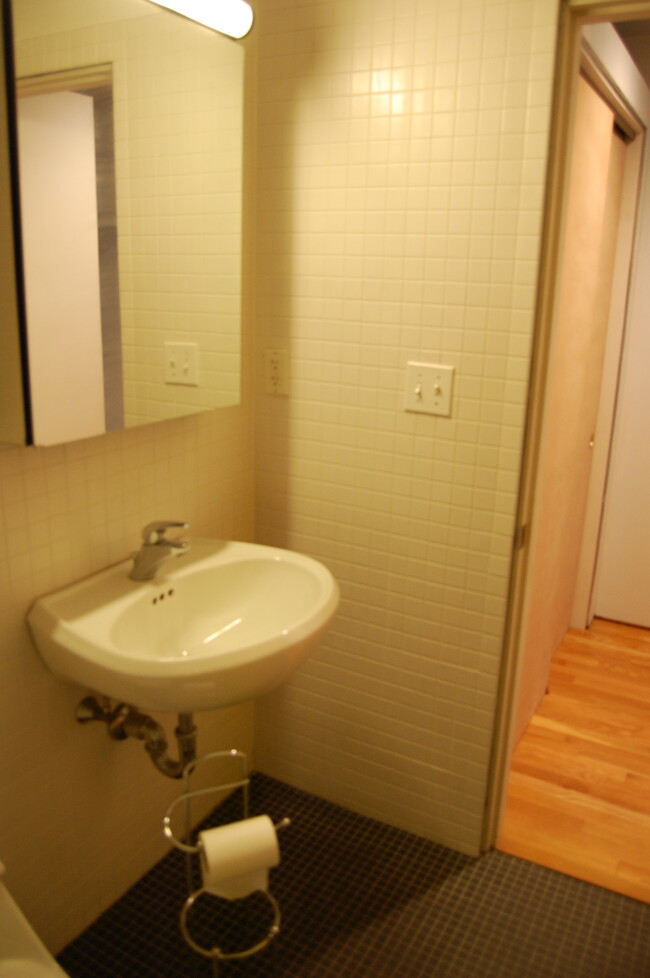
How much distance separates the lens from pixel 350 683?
2020mm

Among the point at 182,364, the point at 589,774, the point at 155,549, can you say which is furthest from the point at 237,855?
the point at 589,774

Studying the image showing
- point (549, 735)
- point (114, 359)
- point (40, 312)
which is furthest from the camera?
point (549, 735)

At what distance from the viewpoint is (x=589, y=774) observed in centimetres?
232

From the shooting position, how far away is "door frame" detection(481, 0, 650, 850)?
5.00 ft

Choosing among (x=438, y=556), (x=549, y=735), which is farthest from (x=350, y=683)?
(x=549, y=735)

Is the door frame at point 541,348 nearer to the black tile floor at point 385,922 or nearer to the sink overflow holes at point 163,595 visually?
the black tile floor at point 385,922

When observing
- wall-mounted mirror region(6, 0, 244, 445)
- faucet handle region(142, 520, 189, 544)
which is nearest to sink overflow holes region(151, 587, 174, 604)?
faucet handle region(142, 520, 189, 544)

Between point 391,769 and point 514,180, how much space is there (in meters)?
1.45

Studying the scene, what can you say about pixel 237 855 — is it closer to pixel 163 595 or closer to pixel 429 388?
pixel 163 595

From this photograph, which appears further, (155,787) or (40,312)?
(155,787)

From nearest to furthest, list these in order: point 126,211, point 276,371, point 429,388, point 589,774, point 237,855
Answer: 1. point 237,855
2. point 126,211
3. point 429,388
4. point 276,371
5. point 589,774

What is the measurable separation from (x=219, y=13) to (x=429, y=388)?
91 centimetres

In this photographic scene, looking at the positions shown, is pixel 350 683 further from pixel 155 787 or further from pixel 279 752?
pixel 155 787

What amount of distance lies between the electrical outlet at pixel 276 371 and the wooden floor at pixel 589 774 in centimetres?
132
